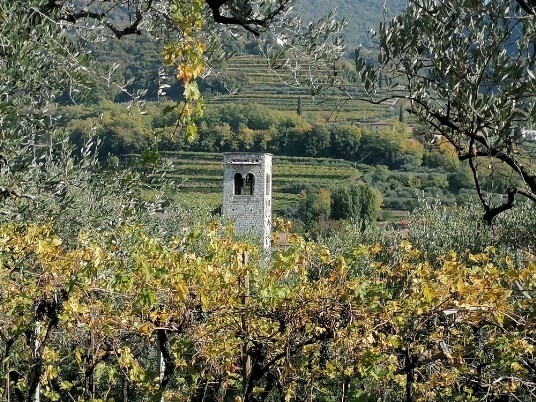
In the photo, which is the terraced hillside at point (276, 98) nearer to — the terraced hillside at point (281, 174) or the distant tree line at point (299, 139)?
the distant tree line at point (299, 139)

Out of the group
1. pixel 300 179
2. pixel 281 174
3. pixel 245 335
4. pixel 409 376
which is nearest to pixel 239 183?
pixel 300 179

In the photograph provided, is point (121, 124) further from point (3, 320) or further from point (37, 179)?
point (37, 179)

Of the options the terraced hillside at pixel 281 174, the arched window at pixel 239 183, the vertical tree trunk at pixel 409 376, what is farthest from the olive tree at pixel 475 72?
the terraced hillside at pixel 281 174

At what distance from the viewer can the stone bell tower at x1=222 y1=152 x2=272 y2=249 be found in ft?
131

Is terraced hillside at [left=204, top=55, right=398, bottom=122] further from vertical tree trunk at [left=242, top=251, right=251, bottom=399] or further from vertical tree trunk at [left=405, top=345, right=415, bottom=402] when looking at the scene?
vertical tree trunk at [left=242, top=251, right=251, bottom=399]

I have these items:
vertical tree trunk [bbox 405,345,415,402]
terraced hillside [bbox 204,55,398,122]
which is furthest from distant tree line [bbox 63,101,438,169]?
vertical tree trunk [bbox 405,345,415,402]

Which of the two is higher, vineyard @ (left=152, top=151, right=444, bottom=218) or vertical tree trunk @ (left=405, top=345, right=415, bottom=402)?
vineyard @ (left=152, top=151, right=444, bottom=218)

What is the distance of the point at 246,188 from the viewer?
41969mm

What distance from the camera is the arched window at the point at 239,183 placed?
136 feet

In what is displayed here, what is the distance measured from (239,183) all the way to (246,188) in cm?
54

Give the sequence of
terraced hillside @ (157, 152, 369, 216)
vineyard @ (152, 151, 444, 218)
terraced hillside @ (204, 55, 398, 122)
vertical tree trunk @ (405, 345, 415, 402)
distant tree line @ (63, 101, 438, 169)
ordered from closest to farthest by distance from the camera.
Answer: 1. vertical tree trunk @ (405, 345, 415, 402)
2. vineyard @ (152, 151, 444, 218)
3. terraced hillside @ (157, 152, 369, 216)
4. distant tree line @ (63, 101, 438, 169)
5. terraced hillside @ (204, 55, 398, 122)

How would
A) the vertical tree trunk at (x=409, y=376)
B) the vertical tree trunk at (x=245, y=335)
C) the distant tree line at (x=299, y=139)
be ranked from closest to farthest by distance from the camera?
the vertical tree trunk at (x=245, y=335)
the vertical tree trunk at (x=409, y=376)
the distant tree line at (x=299, y=139)

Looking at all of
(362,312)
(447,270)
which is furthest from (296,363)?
(447,270)

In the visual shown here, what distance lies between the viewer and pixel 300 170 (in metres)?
66.2
